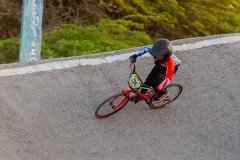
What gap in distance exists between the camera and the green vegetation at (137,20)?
11.0 metres

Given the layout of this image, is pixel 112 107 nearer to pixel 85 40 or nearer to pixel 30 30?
pixel 30 30

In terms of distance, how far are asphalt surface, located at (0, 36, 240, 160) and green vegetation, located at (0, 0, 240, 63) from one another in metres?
1.77

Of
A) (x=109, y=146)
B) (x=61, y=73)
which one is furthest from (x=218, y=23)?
(x=109, y=146)

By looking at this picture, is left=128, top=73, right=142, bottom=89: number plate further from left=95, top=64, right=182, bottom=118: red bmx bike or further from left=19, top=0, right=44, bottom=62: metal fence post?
left=19, top=0, right=44, bottom=62: metal fence post

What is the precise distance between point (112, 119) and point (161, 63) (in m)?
1.28

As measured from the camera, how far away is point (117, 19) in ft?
39.5

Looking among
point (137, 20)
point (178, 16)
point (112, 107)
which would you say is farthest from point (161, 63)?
point (178, 16)

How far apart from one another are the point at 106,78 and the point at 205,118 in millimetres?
1981

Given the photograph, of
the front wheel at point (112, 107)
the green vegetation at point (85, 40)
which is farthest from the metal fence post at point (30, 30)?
the front wheel at point (112, 107)

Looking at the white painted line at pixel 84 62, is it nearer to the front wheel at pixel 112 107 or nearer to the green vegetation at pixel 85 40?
the green vegetation at pixel 85 40

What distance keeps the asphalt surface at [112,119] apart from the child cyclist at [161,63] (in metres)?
0.62

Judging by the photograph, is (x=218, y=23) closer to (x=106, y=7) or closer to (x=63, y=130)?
(x=106, y=7)

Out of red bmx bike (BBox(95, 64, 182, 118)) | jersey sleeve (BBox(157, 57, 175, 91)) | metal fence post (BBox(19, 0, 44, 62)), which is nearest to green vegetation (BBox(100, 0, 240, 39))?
→ metal fence post (BBox(19, 0, 44, 62))

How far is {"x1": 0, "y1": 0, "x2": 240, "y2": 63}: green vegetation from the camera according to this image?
11023 millimetres
